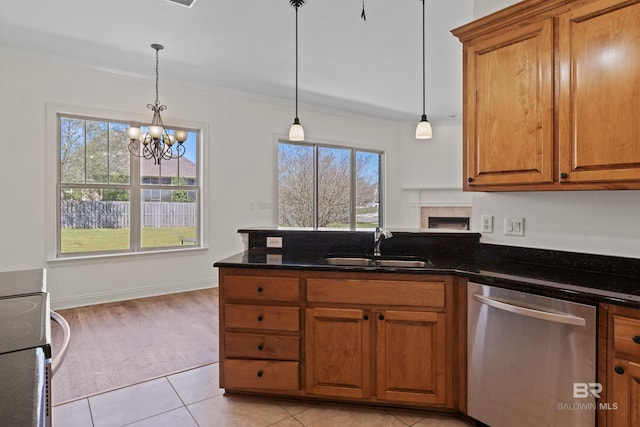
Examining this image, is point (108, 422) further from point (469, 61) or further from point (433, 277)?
point (469, 61)

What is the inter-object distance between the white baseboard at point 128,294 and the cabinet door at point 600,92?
4.45m

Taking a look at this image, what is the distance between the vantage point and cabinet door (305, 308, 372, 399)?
2061 millimetres

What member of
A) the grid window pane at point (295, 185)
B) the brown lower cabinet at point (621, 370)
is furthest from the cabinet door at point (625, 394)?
the grid window pane at point (295, 185)

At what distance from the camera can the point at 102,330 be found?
3.44 meters

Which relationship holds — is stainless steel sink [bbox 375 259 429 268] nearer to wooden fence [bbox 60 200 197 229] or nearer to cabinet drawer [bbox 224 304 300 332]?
cabinet drawer [bbox 224 304 300 332]

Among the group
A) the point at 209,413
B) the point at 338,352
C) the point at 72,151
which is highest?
the point at 72,151

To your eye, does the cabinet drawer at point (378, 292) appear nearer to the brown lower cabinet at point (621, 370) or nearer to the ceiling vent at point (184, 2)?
the brown lower cabinet at point (621, 370)

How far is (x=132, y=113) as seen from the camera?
4.48 metres

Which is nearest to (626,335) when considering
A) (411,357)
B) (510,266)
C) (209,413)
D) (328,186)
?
(510,266)

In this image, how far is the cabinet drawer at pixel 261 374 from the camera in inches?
84.6

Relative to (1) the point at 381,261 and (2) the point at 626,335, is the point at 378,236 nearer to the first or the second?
(1) the point at 381,261

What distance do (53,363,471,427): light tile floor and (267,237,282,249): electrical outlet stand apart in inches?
40.2

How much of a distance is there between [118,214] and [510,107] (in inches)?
173

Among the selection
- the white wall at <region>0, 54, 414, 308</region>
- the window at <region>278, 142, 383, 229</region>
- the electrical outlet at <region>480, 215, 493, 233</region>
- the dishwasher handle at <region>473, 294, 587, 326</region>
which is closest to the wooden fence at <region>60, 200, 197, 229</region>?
the white wall at <region>0, 54, 414, 308</region>
